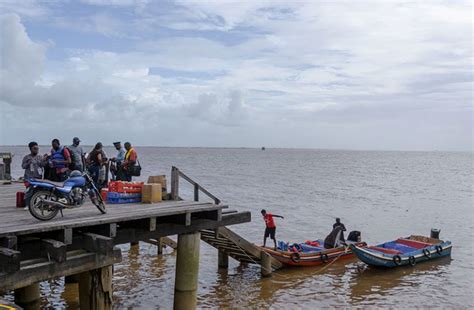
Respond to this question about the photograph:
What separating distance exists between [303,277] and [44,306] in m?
9.31

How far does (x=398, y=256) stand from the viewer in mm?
20359

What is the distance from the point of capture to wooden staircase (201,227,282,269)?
1583 centimetres

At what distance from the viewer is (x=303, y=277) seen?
18.7 metres

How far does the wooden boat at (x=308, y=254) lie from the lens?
1912 centimetres

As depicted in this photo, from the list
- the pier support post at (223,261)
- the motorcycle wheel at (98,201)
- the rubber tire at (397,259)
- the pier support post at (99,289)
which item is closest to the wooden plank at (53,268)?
the pier support post at (99,289)

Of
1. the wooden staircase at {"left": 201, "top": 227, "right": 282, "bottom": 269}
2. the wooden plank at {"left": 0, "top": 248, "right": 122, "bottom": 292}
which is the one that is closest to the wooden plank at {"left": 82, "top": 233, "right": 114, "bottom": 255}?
the wooden plank at {"left": 0, "top": 248, "right": 122, "bottom": 292}

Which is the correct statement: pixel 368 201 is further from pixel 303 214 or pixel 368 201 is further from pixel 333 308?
pixel 333 308

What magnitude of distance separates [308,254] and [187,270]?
9109 mm

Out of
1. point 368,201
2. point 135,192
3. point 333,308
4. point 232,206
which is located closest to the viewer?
→ point 135,192

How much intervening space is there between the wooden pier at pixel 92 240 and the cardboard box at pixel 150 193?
0.30 m

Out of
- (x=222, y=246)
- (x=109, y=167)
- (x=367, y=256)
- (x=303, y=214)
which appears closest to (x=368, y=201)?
(x=303, y=214)

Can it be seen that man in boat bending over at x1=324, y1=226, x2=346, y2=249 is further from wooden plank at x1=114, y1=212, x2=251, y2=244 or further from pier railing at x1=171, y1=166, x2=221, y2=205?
pier railing at x1=171, y1=166, x2=221, y2=205

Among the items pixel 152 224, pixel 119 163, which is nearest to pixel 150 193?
pixel 152 224

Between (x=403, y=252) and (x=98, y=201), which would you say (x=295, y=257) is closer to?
(x=403, y=252)
